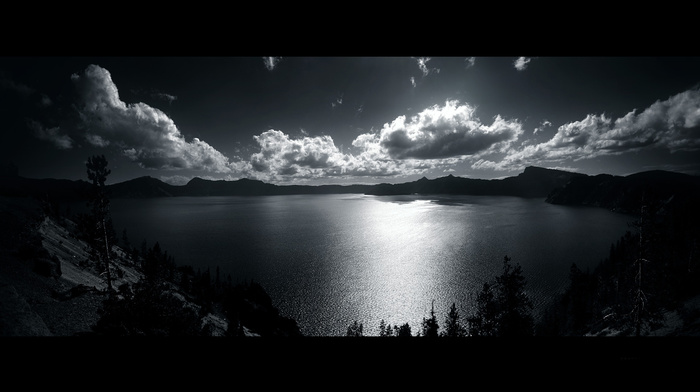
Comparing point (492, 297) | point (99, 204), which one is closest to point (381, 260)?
point (492, 297)

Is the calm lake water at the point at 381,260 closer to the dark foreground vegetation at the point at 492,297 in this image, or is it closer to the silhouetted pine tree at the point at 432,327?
the dark foreground vegetation at the point at 492,297

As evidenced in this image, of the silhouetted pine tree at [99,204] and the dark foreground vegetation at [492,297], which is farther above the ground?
the silhouetted pine tree at [99,204]

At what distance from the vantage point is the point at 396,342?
2.13 m

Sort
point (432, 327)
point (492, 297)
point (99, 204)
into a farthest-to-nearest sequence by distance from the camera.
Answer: point (492, 297) → point (99, 204) → point (432, 327)

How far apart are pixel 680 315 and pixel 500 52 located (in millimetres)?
48044

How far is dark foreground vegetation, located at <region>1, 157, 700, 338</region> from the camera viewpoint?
16047mm

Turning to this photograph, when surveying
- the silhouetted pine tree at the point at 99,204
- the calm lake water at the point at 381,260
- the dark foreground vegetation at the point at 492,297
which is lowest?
the calm lake water at the point at 381,260

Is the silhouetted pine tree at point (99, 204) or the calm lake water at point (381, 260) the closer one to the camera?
the silhouetted pine tree at point (99, 204)

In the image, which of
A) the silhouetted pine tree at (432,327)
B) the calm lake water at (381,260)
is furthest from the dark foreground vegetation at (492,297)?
the calm lake water at (381,260)

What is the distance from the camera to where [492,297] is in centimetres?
3012

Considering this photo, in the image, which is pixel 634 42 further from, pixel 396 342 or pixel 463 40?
pixel 396 342

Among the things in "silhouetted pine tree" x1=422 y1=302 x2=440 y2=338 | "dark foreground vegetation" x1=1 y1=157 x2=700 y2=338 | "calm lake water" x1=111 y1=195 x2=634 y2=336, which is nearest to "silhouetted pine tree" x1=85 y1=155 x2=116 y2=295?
"dark foreground vegetation" x1=1 y1=157 x2=700 y2=338

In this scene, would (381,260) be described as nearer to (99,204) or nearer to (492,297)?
(492,297)

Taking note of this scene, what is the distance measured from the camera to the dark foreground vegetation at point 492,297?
16047 millimetres
